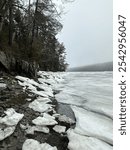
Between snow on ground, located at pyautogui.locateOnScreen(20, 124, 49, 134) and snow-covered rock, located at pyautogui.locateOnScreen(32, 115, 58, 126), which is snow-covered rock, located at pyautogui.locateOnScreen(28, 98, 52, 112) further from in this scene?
snow on ground, located at pyautogui.locateOnScreen(20, 124, 49, 134)

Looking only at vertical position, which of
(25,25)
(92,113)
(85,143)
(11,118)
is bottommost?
(85,143)

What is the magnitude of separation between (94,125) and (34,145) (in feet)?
3.93

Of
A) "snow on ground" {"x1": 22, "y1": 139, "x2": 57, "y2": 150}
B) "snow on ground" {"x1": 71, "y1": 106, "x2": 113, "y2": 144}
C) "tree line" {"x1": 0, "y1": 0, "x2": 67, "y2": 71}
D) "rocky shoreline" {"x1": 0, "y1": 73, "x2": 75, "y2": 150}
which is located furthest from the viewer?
"tree line" {"x1": 0, "y1": 0, "x2": 67, "y2": 71}

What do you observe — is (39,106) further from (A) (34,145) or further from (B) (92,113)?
(A) (34,145)

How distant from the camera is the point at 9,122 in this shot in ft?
12.7

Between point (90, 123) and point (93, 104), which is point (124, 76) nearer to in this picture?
point (90, 123)

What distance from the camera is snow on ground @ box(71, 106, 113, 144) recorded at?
11.9 feet

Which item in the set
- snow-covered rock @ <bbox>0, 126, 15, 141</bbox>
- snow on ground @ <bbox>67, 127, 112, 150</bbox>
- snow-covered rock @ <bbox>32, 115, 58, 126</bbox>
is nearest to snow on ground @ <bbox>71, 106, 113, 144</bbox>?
snow on ground @ <bbox>67, 127, 112, 150</bbox>

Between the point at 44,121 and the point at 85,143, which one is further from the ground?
the point at 44,121

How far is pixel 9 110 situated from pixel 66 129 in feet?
3.84

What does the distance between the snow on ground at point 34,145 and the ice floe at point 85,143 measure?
28cm

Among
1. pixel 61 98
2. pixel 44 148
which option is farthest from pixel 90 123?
pixel 61 98

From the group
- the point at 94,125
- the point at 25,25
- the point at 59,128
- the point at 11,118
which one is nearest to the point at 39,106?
the point at 11,118

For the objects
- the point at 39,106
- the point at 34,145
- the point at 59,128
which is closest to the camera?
the point at 34,145
